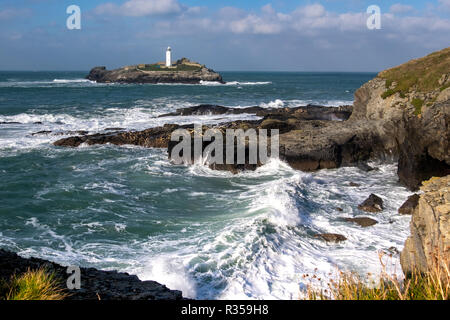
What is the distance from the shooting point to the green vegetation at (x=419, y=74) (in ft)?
80.5

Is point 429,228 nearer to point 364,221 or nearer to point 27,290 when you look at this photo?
point 364,221

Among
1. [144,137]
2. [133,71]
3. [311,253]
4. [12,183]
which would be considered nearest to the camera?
[311,253]

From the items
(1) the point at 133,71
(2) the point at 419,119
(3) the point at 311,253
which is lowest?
(3) the point at 311,253

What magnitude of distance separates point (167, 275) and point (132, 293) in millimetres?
2244

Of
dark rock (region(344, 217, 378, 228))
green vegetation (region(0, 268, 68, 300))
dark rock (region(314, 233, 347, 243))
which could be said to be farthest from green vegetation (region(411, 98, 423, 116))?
green vegetation (region(0, 268, 68, 300))

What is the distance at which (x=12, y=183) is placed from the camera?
19.1 meters

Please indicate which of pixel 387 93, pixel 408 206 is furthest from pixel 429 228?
pixel 387 93

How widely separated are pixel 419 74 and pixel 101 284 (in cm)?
2433

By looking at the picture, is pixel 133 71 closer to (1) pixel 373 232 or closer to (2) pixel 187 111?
(2) pixel 187 111

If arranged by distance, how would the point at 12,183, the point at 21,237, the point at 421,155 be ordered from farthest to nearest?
the point at 12,183
the point at 421,155
the point at 21,237

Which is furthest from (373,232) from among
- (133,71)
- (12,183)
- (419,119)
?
(133,71)

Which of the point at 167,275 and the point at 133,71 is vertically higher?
the point at 133,71

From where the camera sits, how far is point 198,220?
1443 centimetres
